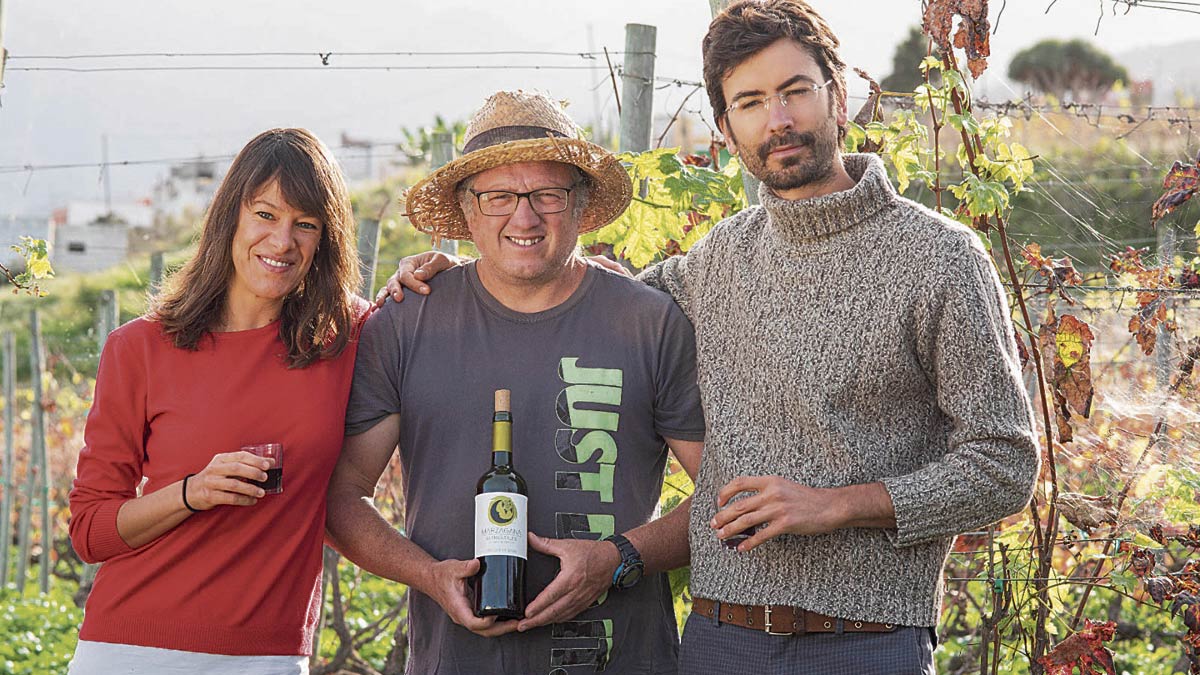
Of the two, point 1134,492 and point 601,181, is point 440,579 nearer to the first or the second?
point 601,181

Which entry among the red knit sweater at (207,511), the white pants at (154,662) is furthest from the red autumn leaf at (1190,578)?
the white pants at (154,662)

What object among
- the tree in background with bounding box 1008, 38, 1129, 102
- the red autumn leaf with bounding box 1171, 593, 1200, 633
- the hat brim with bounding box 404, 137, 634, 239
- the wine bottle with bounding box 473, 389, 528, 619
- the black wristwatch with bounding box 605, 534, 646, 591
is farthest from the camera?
the tree in background with bounding box 1008, 38, 1129, 102

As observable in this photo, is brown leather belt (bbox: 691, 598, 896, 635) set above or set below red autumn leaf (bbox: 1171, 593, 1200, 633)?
above

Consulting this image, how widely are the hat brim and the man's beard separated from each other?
1.86ft

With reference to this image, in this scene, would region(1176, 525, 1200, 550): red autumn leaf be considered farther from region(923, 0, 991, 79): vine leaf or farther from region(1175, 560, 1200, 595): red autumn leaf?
region(923, 0, 991, 79): vine leaf

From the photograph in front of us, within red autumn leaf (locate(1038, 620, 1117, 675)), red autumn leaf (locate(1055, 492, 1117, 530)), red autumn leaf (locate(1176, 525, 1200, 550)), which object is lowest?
red autumn leaf (locate(1038, 620, 1117, 675))

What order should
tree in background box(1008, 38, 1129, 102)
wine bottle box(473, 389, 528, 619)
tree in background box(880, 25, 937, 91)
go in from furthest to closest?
tree in background box(1008, 38, 1129, 102) → tree in background box(880, 25, 937, 91) → wine bottle box(473, 389, 528, 619)

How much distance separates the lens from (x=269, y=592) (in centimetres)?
303

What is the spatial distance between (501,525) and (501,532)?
0.02 meters

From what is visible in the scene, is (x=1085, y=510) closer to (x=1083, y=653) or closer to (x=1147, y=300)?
(x=1083, y=653)

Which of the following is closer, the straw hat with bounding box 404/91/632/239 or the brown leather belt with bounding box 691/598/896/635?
→ the brown leather belt with bounding box 691/598/896/635

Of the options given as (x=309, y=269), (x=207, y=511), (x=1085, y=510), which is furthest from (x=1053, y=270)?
(x=207, y=511)

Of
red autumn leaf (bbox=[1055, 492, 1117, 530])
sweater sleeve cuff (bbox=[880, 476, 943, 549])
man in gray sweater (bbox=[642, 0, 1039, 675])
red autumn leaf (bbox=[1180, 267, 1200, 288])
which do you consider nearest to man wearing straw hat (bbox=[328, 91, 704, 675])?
man in gray sweater (bbox=[642, 0, 1039, 675])

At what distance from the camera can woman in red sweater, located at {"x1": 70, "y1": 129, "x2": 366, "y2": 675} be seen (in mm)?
2975
